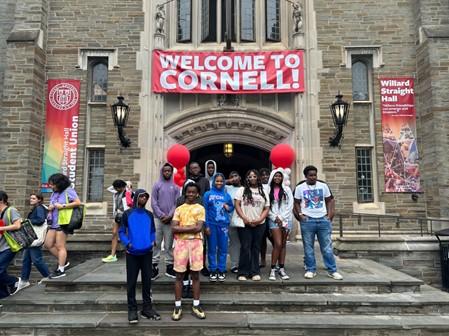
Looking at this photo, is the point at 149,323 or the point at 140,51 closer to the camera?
the point at 149,323

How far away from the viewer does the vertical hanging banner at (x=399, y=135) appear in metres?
9.94

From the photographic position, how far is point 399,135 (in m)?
10.1

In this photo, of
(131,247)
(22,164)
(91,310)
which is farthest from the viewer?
(22,164)

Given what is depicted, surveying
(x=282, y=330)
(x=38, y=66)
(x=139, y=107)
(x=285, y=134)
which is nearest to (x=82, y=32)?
(x=38, y=66)

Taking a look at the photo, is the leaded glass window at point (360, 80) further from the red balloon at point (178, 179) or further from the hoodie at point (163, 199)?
the hoodie at point (163, 199)

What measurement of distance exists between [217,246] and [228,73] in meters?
6.00

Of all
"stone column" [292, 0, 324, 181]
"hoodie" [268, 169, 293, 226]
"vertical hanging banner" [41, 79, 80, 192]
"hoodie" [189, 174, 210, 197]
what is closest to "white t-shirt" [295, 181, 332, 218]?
"hoodie" [268, 169, 293, 226]

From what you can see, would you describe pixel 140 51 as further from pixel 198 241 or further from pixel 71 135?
pixel 198 241

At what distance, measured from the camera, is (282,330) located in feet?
14.9

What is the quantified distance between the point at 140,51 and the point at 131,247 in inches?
289

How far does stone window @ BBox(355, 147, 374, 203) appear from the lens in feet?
33.1

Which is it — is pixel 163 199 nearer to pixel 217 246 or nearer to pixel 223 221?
pixel 223 221

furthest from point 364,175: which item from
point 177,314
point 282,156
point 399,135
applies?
point 177,314

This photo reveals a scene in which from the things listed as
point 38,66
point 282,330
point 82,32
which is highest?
point 82,32
